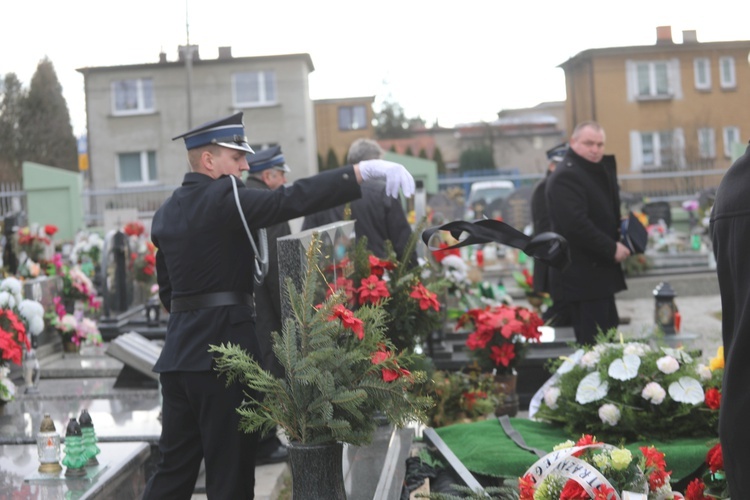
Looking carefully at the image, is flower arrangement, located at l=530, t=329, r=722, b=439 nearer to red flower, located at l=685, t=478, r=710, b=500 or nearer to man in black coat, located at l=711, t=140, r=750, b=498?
red flower, located at l=685, t=478, r=710, b=500

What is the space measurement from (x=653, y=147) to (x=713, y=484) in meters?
38.1

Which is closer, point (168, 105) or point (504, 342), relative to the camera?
point (504, 342)

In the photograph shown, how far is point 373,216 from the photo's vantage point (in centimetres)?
723

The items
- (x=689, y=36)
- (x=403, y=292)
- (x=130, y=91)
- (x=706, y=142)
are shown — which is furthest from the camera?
(x=689, y=36)

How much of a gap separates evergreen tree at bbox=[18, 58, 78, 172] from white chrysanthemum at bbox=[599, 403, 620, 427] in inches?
1582

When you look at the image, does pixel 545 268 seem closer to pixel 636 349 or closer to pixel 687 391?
pixel 636 349

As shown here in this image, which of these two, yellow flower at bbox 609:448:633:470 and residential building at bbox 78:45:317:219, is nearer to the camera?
yellow flower at bbox 609:448:633:470

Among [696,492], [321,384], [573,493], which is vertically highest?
[321,384]

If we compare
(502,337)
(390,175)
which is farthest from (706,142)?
(390,175)

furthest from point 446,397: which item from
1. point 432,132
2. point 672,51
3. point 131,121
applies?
point 432,132

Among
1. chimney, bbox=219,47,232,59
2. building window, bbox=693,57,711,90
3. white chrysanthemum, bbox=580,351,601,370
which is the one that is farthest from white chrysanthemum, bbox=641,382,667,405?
building window, bbox=693,57,711,90

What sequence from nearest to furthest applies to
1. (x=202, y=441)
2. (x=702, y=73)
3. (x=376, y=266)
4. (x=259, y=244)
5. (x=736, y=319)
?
(x=736, y=319) < (x=202, y=441) < (x=259, y=244) < (x=376, y=266) < (x=702, y=73)

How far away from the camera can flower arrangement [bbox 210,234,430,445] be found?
142 inches

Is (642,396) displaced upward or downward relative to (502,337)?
downward
